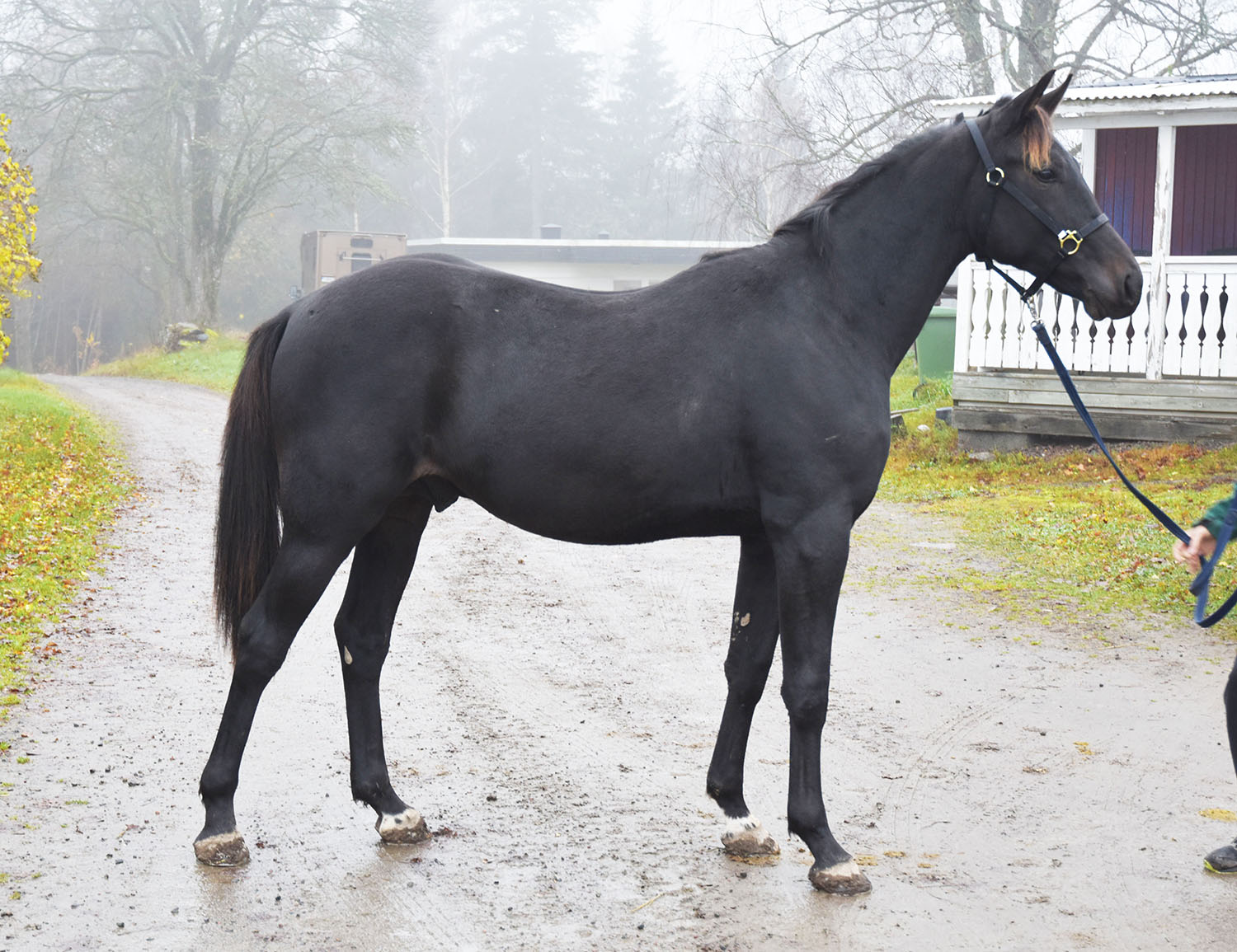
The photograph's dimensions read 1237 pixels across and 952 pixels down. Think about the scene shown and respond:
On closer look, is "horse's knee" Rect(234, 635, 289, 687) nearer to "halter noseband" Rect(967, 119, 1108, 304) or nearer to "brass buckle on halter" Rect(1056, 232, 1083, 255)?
"halter noseband" Rect(967, 119, 1108, 304)

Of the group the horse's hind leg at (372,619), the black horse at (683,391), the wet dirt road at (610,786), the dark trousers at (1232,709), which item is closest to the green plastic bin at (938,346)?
the wet dirt road at (610,786)

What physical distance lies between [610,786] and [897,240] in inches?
86.5

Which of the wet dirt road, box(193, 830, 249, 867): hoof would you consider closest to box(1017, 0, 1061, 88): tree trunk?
the wet dirt road

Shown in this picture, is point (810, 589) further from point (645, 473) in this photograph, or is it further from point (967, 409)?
point (967, 409)

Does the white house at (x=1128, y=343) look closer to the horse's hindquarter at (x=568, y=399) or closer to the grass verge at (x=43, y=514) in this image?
the grass verge at (x=43, y=514)

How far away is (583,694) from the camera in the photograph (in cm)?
564

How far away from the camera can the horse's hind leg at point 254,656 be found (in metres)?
3.74

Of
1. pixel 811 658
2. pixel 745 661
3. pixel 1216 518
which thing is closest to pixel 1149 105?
pixel 1216 518

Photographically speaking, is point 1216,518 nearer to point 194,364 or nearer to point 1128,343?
point 1128,343

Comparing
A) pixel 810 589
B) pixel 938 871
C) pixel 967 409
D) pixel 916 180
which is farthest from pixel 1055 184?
pixel 967 409

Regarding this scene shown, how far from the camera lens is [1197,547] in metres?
3.53

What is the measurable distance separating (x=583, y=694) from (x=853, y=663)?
1512 millimetres

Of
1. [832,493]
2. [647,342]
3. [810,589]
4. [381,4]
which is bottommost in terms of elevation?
[810,589]

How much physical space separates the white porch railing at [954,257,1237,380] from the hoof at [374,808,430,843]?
37.7ft
